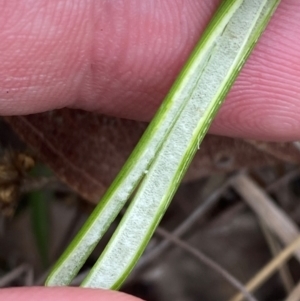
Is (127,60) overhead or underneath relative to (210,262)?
overhead

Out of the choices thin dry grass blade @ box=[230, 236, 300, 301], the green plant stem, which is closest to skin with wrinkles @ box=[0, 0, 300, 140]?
the green plant stem

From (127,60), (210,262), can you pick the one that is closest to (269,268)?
(210,262)

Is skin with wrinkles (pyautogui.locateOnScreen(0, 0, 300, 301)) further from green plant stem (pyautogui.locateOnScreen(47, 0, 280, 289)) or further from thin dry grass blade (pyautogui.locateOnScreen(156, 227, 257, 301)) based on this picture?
thin dry grass blade (pyautogui.locateOnScreen(156, 227, 257, 301))

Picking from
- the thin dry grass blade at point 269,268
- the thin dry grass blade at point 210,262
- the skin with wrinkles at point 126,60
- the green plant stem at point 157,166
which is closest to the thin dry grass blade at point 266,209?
the thin dry grass blade at point 269,268

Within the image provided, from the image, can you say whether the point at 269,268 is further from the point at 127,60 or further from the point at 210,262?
the point at 127,60

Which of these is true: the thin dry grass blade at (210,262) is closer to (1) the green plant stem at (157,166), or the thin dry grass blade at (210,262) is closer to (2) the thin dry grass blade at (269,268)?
(2) the thin dry grass blade at (269,268)
